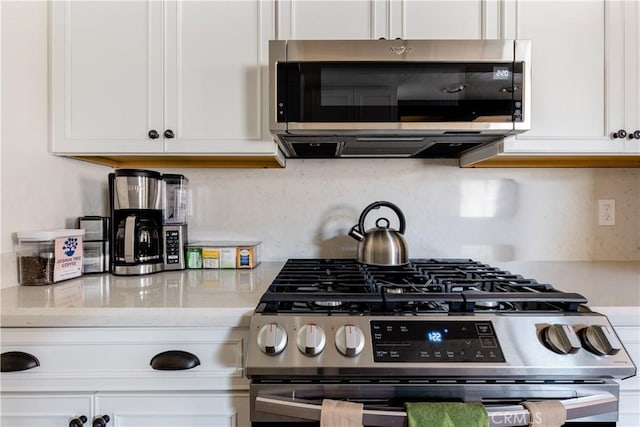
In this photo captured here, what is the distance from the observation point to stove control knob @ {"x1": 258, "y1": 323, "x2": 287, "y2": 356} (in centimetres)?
77

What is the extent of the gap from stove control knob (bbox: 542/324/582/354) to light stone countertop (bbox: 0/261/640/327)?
0.17 metres

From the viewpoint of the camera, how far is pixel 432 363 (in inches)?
29.9

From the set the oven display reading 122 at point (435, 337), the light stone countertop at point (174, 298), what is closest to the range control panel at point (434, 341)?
the oven display reading 122 at point (435, 337)

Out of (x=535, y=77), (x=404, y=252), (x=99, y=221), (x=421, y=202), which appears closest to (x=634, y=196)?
(x=535, y=77)

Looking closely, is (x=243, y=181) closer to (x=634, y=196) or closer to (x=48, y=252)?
(x=48, y=252)

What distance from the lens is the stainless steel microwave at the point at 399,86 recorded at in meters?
1.07

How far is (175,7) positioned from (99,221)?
0.83 metres

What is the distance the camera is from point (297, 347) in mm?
787

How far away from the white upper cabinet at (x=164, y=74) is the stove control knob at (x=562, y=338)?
3.19ft

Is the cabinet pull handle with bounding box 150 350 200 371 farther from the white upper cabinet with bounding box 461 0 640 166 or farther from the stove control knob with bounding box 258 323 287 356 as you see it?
the white upper cabinet with bounding box 461 0 640 166

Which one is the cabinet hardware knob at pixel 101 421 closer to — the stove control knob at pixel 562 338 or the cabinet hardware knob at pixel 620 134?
the stove control knob at pixel 562 338

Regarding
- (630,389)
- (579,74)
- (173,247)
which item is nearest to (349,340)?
(630,389)

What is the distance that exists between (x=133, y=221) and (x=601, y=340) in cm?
142

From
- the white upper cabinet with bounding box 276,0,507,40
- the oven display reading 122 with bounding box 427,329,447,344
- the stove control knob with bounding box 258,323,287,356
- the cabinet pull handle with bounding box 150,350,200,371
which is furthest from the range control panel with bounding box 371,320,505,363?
the white upper cabinet with bounding box 276,0,507,40
